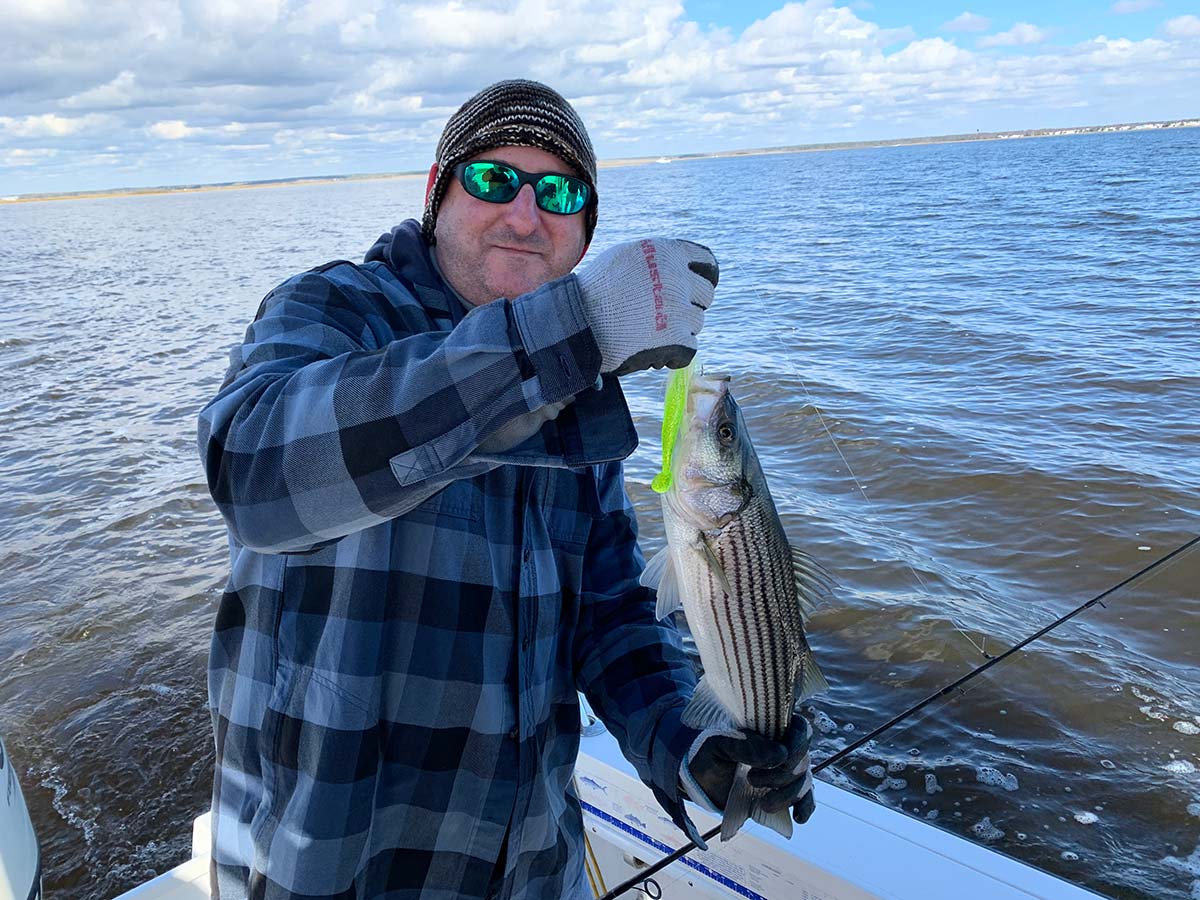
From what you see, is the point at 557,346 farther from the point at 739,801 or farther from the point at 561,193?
the point at 739,801

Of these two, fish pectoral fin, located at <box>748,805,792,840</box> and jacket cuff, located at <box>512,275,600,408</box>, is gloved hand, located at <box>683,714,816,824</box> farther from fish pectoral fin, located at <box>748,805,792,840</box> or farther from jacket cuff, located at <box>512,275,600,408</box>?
jacket cuff, located at <box>512,275,600,408</box>

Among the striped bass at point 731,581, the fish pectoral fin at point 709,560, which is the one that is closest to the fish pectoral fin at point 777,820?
the striped bass at point 731,581

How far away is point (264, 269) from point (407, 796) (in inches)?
1287

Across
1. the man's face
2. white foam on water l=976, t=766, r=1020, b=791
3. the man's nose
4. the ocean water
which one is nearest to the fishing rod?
white foam on water l=976, t=766, r=1020, b=791

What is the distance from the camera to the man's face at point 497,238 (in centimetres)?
261

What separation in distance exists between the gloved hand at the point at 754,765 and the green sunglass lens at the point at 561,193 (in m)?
1.68

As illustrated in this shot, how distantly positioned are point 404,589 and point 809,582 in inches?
46.9

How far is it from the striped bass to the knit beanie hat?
3.18 ft

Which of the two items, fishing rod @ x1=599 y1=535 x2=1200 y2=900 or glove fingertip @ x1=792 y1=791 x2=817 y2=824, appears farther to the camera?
fishing rod @ x1=599 y1=535 x2=1200 y2=900

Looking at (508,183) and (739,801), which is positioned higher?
(508,183)

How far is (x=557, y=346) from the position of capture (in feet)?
5.28

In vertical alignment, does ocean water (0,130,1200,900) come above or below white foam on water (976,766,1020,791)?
above

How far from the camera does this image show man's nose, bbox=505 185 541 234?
2619 millimetres

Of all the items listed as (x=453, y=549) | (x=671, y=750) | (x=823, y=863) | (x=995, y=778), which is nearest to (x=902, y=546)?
(x=995, y=778)
